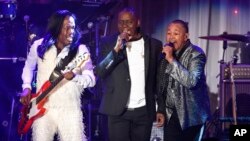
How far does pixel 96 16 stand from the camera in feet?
28.4

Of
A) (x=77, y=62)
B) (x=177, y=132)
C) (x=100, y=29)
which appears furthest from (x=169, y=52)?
(x=100, y=29)

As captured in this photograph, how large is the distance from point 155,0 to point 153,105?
4.52 meters

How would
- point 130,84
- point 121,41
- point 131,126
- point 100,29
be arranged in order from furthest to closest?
point 100,29
point 131,126
point 130,84
point 121,41

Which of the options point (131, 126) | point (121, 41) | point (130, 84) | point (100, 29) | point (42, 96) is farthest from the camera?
point (100, 29)

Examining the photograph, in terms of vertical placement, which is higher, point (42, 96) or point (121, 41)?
point (121, 41)

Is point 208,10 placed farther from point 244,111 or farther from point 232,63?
point 244,111

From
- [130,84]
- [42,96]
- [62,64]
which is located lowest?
[42,96]

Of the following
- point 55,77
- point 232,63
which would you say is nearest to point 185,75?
point 55,77

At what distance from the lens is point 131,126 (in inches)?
208

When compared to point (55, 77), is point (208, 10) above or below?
above

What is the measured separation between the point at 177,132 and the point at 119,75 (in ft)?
2.88

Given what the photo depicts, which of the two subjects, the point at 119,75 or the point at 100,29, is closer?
the point at 119,75

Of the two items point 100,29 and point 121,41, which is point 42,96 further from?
point 100,29

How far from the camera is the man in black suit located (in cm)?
514
